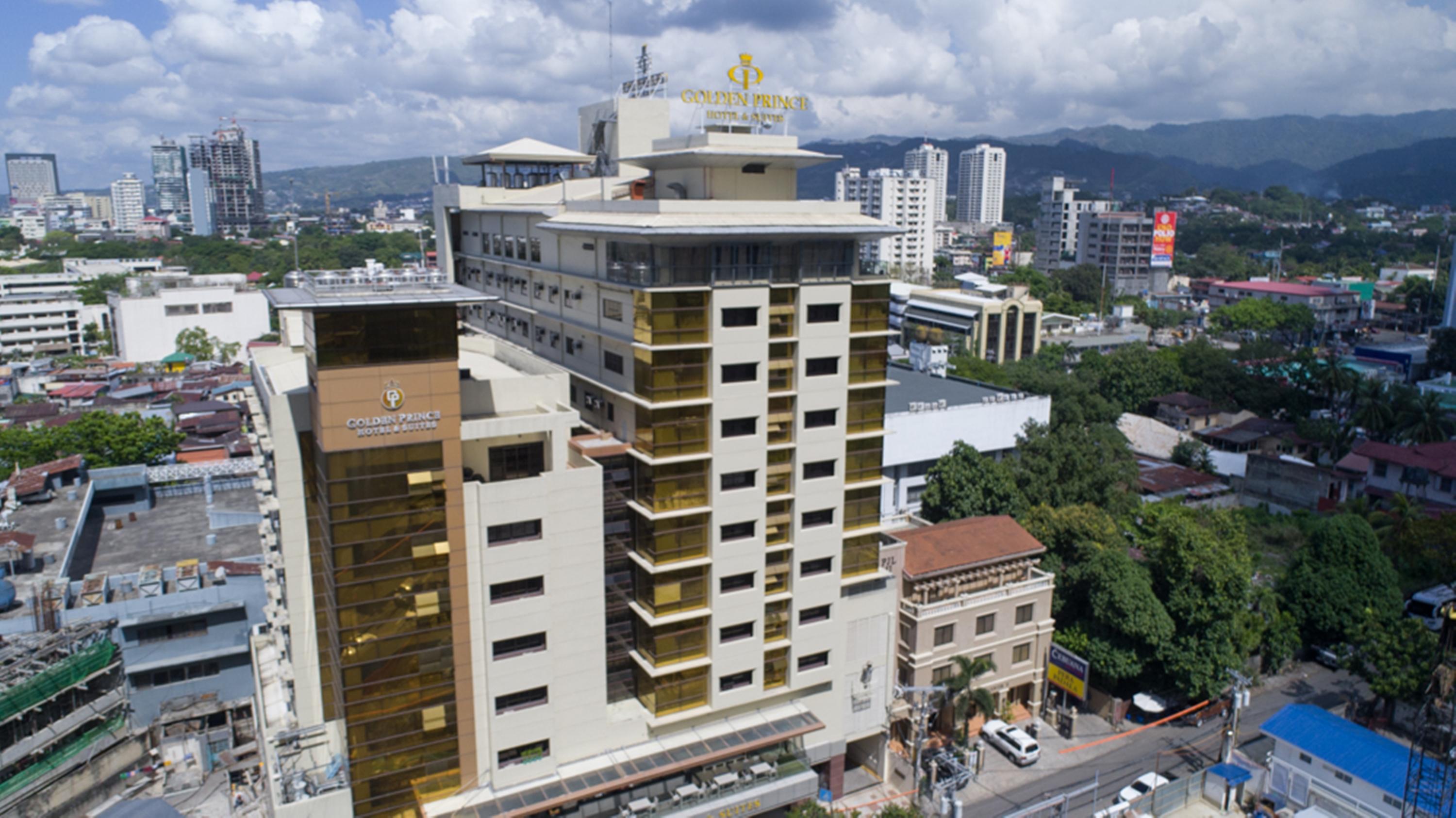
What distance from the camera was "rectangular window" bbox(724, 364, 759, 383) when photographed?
31734 mm

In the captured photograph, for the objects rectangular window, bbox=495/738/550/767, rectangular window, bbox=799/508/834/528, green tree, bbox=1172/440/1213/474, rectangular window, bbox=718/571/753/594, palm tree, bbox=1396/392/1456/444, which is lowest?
green tree, bbox=1172/440/1213/474

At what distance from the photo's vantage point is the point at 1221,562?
4066 cm

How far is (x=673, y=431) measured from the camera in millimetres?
30938

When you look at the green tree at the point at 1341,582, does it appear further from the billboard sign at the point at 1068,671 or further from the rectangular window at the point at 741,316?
the rectangular window at the point at 741,316

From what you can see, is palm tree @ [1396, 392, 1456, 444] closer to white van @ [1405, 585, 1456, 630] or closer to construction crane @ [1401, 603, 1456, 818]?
white van @ [1405, 585, 1456, 630]

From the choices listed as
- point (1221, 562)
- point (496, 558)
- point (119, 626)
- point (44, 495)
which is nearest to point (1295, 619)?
point (1221, 562)

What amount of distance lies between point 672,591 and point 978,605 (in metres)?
15.8

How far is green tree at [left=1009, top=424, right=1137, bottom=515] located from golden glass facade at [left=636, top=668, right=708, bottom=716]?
1107 inches

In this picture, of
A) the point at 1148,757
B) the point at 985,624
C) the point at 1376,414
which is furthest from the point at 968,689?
the point at 1376,414

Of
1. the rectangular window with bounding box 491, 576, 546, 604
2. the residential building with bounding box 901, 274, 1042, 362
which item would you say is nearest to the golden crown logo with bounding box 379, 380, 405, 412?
the rectangular window with bounding box 491, 576, 546, 604

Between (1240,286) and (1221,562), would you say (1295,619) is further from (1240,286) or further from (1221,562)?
(1240,286)

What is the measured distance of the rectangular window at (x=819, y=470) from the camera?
33906 millimetres

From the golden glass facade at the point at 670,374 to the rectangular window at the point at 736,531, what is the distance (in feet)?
16.4

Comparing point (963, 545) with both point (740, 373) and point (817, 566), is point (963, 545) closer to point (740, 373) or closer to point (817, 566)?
point (817, 566)
